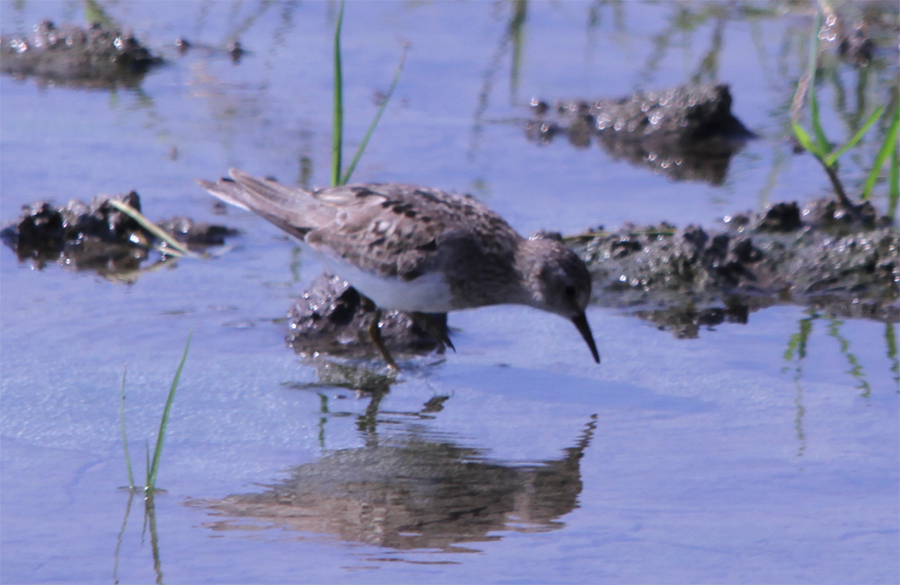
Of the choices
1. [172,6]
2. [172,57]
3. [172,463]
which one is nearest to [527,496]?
[172,463]

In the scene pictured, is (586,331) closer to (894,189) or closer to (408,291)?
(408,291)

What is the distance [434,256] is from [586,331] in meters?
0.76

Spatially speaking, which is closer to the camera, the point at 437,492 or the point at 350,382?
the point at 437,492

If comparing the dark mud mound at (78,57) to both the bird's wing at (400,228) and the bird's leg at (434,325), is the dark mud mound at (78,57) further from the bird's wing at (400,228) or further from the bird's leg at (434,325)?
the bird's leg at (434,325)

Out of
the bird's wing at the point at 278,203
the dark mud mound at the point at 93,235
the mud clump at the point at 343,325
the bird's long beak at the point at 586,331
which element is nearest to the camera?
the bird's long beak at the point at 586,331

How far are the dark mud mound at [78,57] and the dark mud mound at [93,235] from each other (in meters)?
2.82

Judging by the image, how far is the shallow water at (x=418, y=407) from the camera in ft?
13.2

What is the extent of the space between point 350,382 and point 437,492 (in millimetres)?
1164

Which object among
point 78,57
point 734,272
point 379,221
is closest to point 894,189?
point 734,272

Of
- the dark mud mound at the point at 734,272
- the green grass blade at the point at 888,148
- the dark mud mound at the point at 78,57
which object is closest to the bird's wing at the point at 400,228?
the dark mud mound at the point at 734,272

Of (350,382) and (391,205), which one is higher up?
(391,205)

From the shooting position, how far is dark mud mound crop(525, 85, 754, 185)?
8.94 metres

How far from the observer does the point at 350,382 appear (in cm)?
557

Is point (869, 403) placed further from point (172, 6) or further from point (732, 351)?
point (172, 6)
